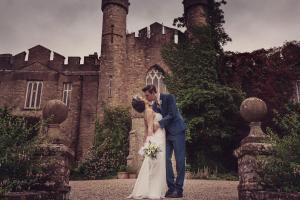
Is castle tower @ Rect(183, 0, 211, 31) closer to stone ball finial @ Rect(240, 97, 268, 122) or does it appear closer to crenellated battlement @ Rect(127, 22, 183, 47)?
crenellated battlement @ Rect(127, 22, 183, 47)

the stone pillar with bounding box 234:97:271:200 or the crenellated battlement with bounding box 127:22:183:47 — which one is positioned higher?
the crenellated battlement with bounding box 127:22:183:47

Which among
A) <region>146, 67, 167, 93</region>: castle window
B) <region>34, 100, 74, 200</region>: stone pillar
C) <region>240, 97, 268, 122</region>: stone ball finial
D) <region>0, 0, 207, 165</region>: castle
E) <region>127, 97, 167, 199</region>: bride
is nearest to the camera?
<region>34, 100, 74, 200</region>: stone pillar

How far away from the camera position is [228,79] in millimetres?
19078

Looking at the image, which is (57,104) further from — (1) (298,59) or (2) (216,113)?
(1) (298,59)

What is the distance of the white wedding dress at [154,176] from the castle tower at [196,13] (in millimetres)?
15799

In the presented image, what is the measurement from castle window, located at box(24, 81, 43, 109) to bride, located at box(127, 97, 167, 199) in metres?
16.8

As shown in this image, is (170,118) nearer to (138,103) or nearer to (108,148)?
(138,103)

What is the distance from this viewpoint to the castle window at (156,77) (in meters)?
21.1

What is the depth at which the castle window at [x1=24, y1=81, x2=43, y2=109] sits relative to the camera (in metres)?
21.7

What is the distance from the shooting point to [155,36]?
71.8ft

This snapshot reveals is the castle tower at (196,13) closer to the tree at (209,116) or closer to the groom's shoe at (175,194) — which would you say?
the tree at (209,116)

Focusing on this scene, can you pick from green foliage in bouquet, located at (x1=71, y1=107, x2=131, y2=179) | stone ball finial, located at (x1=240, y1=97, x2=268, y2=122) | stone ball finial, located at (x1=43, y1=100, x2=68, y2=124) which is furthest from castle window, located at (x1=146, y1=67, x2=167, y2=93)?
stone ball finial, located at (x1=43, y1=100, x2=68, y2=124)

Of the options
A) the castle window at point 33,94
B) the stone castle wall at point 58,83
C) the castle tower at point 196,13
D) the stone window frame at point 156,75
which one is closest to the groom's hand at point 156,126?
the stone window frame at point 156,75

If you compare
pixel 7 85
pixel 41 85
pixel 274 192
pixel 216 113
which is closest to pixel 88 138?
pixel 41 85
